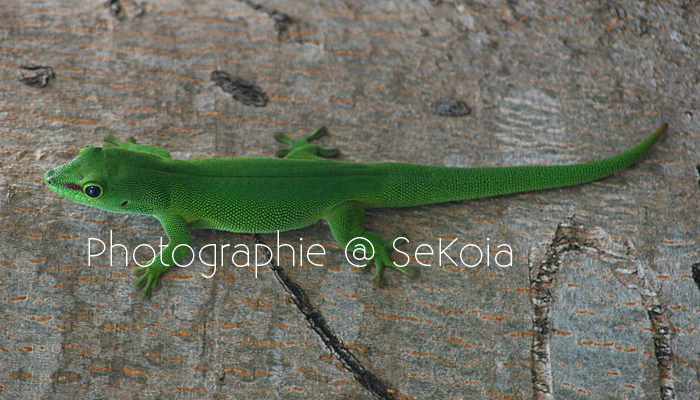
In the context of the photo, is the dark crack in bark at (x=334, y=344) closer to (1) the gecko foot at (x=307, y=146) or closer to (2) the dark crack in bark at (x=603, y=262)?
(2) the dark crack in bark at (x=603, y=262)

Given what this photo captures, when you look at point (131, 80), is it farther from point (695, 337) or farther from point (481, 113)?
point (695, 337)

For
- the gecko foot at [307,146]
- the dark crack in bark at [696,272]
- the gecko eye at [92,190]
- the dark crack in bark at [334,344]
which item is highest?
the gecko foot at [307,146]

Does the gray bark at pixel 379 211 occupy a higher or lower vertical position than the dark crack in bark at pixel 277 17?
lower

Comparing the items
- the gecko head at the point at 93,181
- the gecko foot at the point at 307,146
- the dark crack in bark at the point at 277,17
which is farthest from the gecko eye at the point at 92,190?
the dark crack in bark at the point at 277,17

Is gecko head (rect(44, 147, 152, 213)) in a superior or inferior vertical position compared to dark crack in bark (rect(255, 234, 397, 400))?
superior

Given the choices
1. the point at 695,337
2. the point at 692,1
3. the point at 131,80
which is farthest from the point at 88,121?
the point at 692,1

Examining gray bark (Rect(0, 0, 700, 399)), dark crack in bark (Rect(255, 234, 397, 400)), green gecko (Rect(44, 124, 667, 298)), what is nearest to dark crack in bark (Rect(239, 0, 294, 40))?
gray bark (Rect(0, 0, 700, 399))

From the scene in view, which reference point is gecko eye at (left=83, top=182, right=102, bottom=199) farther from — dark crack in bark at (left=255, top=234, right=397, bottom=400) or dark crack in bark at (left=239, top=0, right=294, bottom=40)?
dark crack in bark at (left=239, top=0, right=294, bottom=40)
